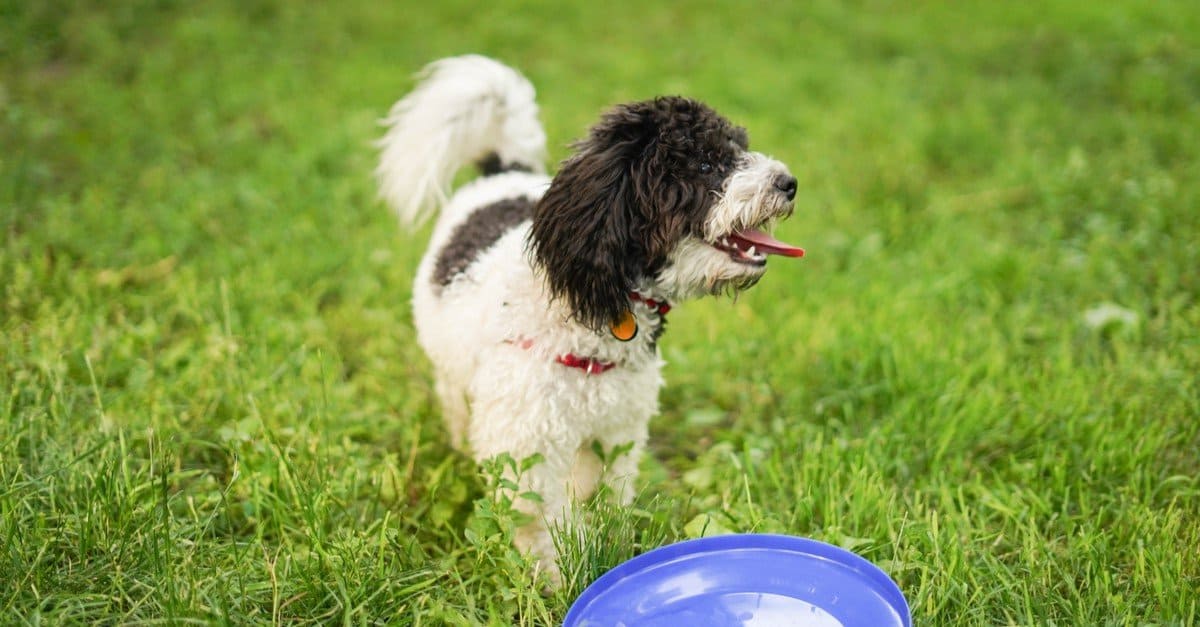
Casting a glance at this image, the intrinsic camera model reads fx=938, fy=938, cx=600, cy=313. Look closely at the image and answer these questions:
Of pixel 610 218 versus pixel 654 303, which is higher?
pixel 610 218

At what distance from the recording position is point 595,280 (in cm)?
241

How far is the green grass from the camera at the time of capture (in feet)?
7.74

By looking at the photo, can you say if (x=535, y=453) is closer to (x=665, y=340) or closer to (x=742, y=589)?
(x=742, y=589)

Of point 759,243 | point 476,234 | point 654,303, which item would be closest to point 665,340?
point 476,234

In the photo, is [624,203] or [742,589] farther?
[624,203]

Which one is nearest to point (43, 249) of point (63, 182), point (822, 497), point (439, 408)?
point (63, 182)

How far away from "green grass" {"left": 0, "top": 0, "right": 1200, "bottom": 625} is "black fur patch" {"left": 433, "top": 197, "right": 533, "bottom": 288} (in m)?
0.54

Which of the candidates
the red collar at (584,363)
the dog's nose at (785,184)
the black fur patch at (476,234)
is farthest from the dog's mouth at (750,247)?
the black fur patch at (476,234)

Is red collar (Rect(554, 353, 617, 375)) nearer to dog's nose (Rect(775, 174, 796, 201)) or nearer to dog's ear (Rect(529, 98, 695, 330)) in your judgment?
dog's ear (Rect(529, 98, 695, 330))

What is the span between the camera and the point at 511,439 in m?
2.66

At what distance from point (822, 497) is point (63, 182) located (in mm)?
4558

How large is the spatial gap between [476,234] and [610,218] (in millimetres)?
787

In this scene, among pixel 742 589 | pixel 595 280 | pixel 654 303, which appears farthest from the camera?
pixel 654 303

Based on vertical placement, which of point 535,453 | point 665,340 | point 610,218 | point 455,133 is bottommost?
point 665,340
